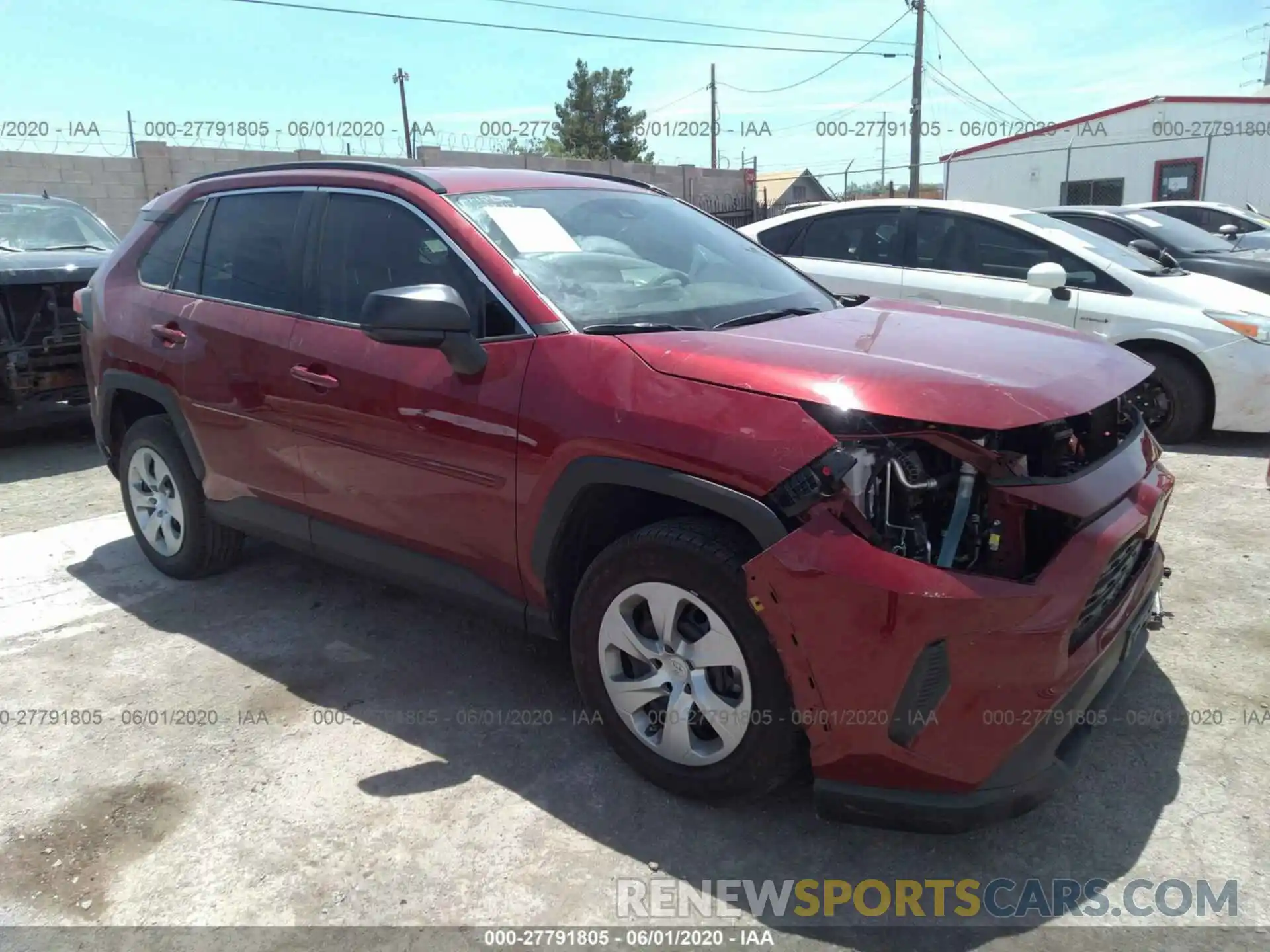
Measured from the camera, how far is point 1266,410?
5.95 meters

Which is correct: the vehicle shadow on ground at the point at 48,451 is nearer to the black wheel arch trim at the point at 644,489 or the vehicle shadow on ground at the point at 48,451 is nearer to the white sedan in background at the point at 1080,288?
the black wheel arch trim at the point at 644,489

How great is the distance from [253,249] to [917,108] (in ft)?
77.3

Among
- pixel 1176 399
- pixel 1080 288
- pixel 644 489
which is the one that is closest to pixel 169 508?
pixel 644 489

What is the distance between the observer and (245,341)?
371cm

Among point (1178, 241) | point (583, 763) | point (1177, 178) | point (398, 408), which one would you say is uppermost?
point (1177, 178)

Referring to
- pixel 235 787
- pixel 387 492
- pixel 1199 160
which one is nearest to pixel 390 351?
pixel 387 492

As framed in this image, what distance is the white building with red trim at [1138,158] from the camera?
80.6 feet

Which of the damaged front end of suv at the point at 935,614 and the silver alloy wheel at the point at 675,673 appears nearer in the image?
the damaged front end of suv at the point at 935,614

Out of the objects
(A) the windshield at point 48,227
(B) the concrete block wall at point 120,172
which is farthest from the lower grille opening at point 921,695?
(B) the concrete block wall at point 120,172

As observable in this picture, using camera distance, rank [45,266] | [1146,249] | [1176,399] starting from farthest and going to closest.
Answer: [1146,249] < [45,266] < [1176,399]

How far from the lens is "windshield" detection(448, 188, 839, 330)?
3.02m

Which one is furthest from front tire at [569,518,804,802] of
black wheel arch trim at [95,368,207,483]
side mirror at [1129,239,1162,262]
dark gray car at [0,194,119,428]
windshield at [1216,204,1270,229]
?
windshield at [1216,204,1270,229]

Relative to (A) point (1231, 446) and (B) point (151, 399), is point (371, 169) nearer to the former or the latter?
(B) point (151, 399)

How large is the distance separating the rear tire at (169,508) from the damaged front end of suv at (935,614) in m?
3.02
